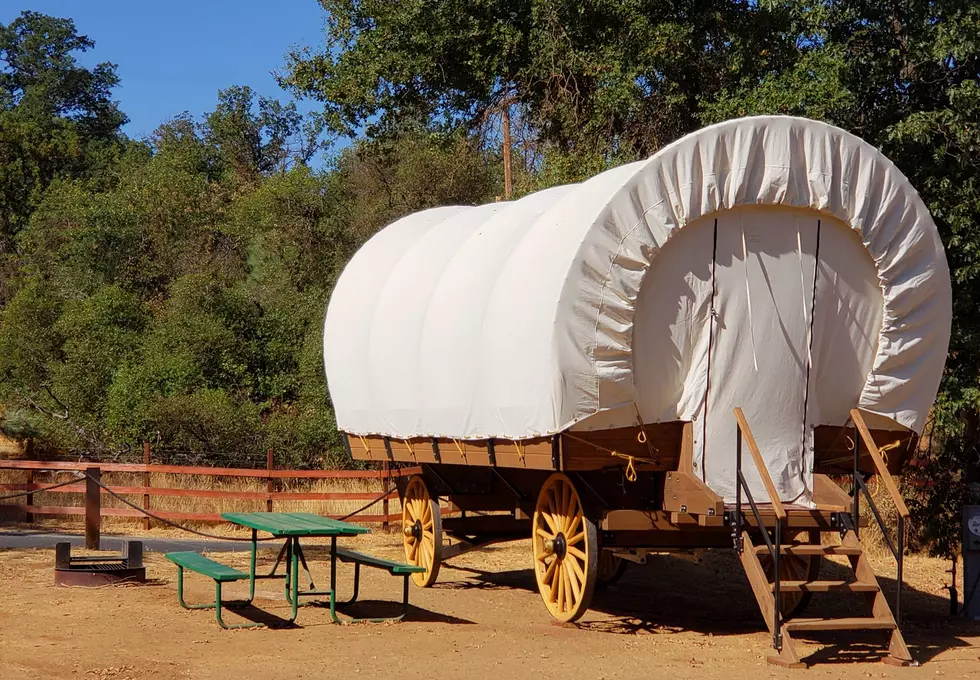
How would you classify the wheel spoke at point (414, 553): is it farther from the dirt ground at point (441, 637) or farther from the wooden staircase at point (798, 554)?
the wooden staircase at point (798, 554)

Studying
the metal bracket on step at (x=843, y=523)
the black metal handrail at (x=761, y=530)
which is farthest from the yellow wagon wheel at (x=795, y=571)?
the black metal handrail at (x=761, y=530)

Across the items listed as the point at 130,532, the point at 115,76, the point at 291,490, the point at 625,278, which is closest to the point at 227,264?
the point at 291,490

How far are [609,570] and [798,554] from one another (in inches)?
174

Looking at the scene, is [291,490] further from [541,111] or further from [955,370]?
[955,370]

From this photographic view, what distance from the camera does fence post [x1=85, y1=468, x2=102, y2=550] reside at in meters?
14.3

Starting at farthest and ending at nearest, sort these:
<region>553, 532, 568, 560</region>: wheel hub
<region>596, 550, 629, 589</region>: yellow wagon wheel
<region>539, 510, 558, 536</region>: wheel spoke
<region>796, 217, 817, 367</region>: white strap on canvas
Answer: <region>596, 550, 629, 589</region>: yellow wagon wheel → <region>539, 510, 558, 536</region>: wheel spoke → <region>553, 532, 568, 560</region>: wheel hub → <region>796, 217, 817, 367</region>: white strap on canvas

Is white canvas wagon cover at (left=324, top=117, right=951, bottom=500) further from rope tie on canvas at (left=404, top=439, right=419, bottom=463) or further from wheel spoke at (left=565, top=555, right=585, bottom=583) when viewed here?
rope tie on canvas at (left=404, top=439, right=419, bottom=463)

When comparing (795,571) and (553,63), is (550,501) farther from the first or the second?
(553,63)

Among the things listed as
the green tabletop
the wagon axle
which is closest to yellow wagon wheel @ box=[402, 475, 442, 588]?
the green tabletop

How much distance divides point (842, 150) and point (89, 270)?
28.0m

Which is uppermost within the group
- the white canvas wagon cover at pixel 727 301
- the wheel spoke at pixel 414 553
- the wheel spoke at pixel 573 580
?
the white canvas wagon cover at pixel 727 301

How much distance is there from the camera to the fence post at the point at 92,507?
1431 centimetres

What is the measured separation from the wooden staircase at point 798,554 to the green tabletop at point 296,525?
2920mm

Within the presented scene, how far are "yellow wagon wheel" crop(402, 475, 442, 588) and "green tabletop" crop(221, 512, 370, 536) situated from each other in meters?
1.92
